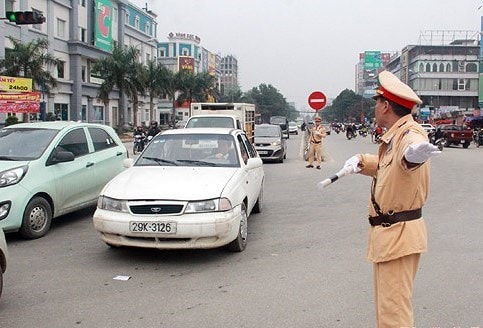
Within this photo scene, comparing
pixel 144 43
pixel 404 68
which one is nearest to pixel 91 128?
pixel 144 43

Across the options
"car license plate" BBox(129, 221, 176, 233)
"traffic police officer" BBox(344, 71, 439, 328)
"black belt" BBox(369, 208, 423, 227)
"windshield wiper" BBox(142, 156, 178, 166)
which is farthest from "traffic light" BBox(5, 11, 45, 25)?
"black belt" BBox(369, 208, 423, 227)

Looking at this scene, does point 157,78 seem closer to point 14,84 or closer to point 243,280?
point 14,84

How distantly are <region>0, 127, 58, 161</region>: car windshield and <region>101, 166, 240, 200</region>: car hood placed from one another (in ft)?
5.45

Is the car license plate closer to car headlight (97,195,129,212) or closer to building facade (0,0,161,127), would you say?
car headlight (97,195,129,212)

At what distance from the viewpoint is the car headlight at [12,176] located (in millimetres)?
6641

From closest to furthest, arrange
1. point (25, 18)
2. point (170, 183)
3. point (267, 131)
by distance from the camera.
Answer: point (170, 183), point (25, 18), point (267, 131)

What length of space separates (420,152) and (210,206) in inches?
137

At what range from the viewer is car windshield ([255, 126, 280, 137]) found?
2059cm

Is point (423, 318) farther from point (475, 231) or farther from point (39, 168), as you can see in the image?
point (39, 168)

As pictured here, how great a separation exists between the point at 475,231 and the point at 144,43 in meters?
62.8

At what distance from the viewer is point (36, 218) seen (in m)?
6.99

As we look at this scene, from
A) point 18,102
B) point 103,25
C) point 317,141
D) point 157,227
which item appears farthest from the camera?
point 103,25

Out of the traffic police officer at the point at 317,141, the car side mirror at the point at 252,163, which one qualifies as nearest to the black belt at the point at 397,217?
the car side mirror at the point at 252,163

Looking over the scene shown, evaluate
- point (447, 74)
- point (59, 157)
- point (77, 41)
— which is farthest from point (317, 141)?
point (447, 74)
